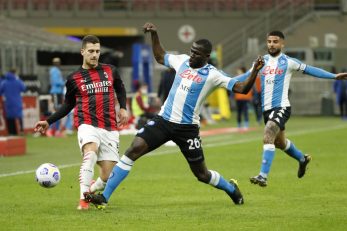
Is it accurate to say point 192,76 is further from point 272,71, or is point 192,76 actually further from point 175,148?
point 175,148

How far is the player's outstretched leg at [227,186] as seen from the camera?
13328 mm

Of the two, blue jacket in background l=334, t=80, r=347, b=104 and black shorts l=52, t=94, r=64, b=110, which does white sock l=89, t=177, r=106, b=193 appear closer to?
black shorts l=52, t=94, r=64, b=110

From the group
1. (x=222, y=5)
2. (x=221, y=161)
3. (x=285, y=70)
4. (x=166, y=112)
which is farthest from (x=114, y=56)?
(x=166, y=112)

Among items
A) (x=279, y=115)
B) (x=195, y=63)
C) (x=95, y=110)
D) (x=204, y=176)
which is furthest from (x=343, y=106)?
A: (x=195, y=63)

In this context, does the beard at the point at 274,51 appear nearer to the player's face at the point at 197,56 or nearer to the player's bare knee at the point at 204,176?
the player's face at the point at 197,56

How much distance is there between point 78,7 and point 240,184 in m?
38.3

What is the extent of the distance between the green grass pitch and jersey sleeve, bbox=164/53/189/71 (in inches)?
71.6

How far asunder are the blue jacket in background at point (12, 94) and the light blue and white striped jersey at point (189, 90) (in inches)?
676

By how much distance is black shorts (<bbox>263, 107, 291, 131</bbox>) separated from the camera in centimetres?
1658

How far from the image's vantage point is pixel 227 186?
13469 mm

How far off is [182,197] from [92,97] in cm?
230

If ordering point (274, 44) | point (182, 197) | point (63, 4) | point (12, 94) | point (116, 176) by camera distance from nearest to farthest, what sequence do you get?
1. point (116, 176)
2. point (182, 197)
3. point (274, 44)
4. point (12, 94)
5. point (63, 4)

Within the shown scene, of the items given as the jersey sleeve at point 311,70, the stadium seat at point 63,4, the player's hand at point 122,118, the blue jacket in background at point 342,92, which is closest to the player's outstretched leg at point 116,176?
the player's hand at point 122,118

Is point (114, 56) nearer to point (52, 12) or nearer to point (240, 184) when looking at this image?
point (52, 12)
